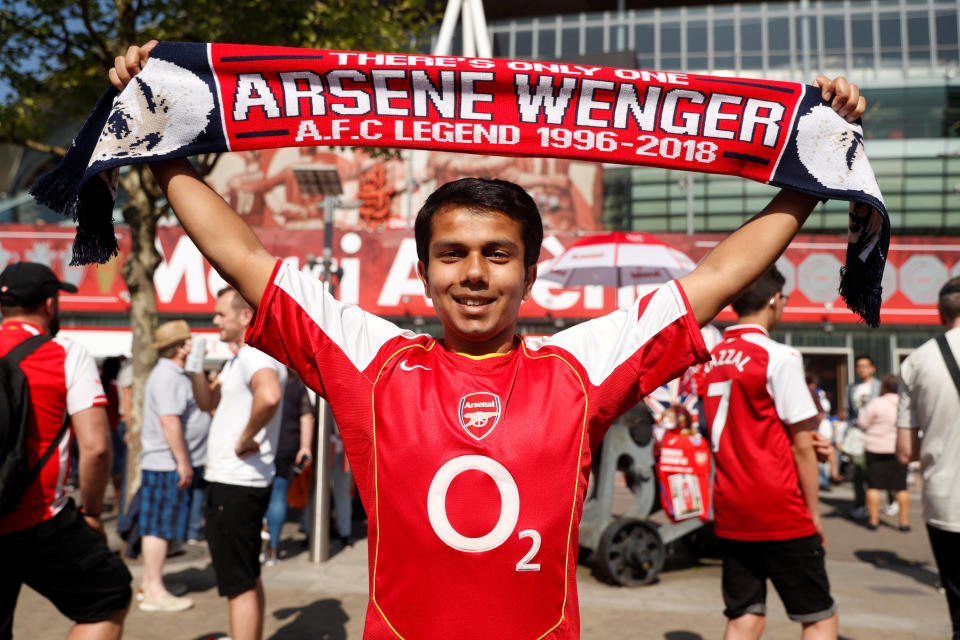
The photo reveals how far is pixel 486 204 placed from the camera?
2.00 meters

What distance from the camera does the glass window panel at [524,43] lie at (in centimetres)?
3766

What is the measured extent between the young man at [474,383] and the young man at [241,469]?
7.25 ft

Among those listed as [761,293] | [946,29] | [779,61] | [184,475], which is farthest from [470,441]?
[946,29]

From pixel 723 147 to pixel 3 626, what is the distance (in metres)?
3.35

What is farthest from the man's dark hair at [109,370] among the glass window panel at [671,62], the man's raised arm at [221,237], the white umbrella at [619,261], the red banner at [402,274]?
the glass window panel at [671,62]

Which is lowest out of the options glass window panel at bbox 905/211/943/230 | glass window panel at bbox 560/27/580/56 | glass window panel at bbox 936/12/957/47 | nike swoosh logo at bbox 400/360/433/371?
nike swoosh logo at bbox 400/360/433/371

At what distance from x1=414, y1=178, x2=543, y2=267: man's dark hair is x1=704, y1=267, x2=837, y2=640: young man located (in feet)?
7.58

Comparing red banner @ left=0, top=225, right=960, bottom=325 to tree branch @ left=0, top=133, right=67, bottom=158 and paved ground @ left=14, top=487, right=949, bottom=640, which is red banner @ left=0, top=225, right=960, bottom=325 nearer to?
tree branch @ left=0, top=133, right=67, bottom=158

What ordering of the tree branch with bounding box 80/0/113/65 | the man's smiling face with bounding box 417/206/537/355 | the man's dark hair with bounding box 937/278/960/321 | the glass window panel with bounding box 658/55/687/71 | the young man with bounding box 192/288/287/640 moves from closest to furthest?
the man's smiling face with bounding box 417/206/537/355 → the man's dark hair with bounding box 937/278/960/321 → the young man with bounding box 192/288/287/640 → the tree branch with bounding box 80/0/113/65 → the glass window panel with bounding box 658/55/687/71

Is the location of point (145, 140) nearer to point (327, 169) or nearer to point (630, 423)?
point (630, 423)

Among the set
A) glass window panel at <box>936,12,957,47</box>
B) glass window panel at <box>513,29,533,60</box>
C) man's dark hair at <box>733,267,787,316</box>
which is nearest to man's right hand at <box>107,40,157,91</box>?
man's dark hair at <box>733,267,787,316</box>

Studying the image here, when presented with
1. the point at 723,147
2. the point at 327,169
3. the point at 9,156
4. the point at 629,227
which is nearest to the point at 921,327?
the point at 629,227

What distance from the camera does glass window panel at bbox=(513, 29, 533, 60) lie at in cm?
3766

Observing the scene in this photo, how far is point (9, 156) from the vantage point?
3475cm
